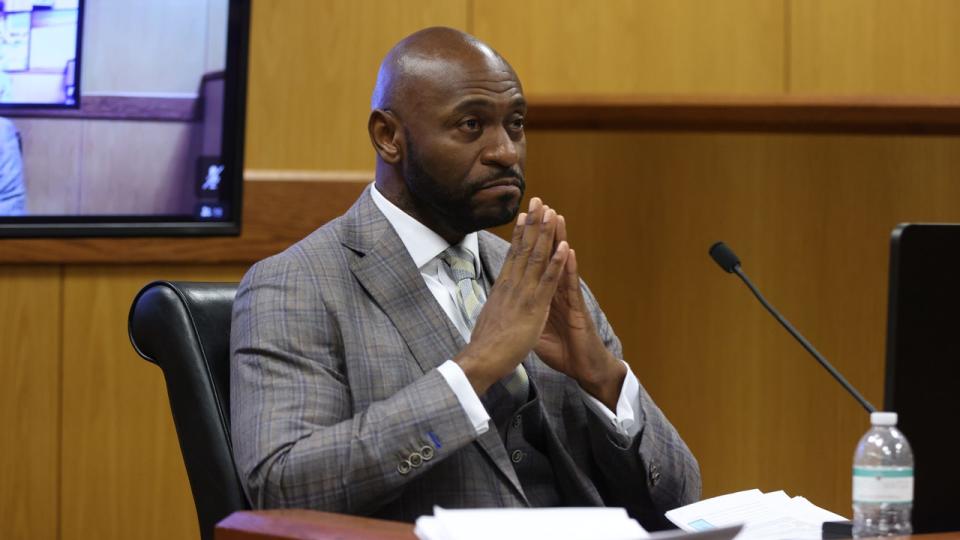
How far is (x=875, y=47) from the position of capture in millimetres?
3467

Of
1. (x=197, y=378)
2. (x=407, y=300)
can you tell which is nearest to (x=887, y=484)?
(x=407, y=300)

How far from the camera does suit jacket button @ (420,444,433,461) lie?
1529 mm

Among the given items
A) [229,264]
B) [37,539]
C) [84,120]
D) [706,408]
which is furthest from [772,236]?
[37,539]

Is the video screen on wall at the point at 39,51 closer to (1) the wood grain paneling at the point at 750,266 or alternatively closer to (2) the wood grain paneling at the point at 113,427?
(2) the wood grain paneling at the point at 113,427

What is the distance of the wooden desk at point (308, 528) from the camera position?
125cm

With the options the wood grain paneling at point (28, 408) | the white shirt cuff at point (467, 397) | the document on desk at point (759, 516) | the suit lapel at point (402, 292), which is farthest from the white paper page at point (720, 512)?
the wood grain paneling at point (28, 408)

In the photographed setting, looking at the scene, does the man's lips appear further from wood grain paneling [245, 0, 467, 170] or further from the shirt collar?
wood grain paneling [245, 0, 467, 170]

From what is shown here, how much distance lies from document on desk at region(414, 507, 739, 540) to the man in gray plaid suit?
0.31 m

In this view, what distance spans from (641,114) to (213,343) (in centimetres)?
185

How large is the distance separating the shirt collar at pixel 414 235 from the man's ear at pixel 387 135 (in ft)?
0.24

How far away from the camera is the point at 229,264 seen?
3164mm

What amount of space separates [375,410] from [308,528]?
0.30 metres

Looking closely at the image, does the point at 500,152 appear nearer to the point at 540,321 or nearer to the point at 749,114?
the point at 540,321

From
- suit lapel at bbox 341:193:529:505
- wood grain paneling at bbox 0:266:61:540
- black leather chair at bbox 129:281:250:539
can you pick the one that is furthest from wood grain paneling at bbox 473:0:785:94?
black leather chair at bbox 129:281:250:539
